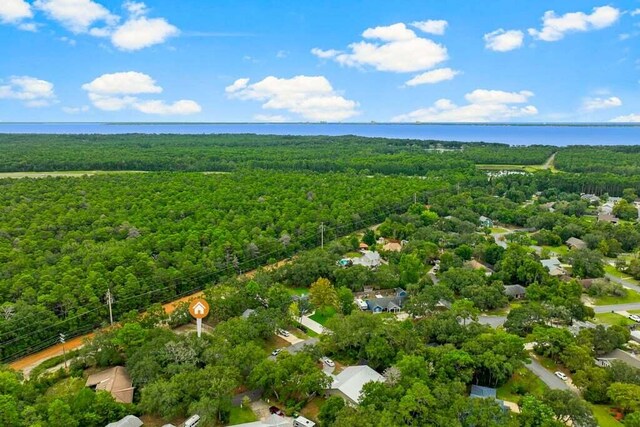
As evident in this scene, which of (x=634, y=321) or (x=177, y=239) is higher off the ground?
(x=177, y=239)

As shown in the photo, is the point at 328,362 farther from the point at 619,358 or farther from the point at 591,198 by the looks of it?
A: the point at 591,198

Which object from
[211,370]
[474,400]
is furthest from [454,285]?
[211,370]

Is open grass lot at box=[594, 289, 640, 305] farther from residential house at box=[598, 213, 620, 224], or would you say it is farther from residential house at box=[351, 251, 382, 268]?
residential house at box=[598, 213, 620, 224]

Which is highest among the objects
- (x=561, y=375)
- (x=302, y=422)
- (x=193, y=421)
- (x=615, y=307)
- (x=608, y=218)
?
(x=608, y=218)

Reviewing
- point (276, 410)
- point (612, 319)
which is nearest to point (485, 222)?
point (612, 319)

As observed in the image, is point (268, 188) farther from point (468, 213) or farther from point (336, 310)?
point (336, 310)

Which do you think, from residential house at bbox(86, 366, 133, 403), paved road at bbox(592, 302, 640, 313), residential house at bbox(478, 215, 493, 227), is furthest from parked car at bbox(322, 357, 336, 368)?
residential house at bbox(478, 215, 493, 227)
